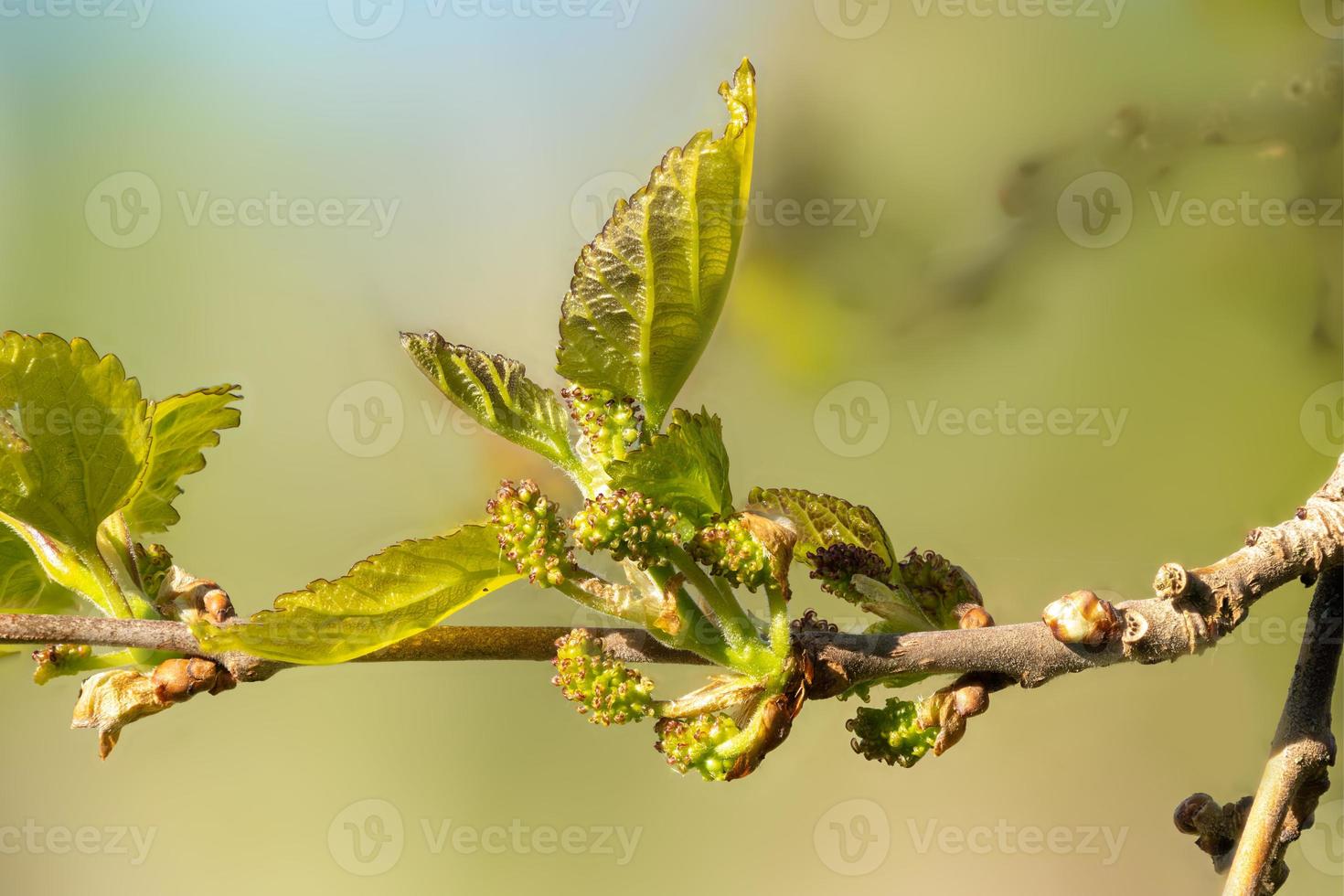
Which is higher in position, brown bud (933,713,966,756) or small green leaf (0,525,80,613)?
brown bud (933,713,966,756)

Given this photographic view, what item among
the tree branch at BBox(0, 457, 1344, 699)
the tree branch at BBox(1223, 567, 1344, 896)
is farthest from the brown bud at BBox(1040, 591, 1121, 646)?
the tree branch at BBox(1223, 567, 1344, 896)

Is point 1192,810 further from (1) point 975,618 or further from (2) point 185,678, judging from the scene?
(2) point 185,678

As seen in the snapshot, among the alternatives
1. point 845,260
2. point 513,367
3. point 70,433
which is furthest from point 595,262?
point 845,260

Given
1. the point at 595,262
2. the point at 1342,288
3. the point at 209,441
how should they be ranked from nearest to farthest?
the point at 595,262
the point at 209,441
the point at 1342,288

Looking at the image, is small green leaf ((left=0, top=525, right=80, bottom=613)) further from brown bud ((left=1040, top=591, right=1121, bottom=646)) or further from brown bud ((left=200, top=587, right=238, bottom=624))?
A: brown bud ((left=1040, top=591, right=1121, bottom=646))

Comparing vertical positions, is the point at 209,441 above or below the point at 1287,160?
below

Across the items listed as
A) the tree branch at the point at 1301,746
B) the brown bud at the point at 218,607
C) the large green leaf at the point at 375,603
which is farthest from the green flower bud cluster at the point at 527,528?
the tree branch at the point at 1301,746

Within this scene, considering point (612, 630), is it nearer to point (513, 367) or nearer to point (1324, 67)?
point (513, 367)
